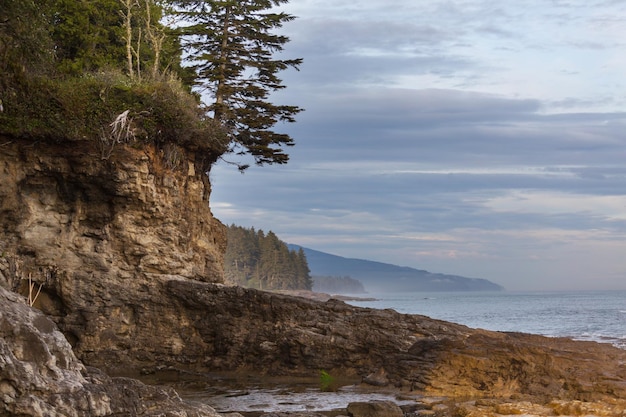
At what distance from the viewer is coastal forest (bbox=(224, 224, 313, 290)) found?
113312 mm

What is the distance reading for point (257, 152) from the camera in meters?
28.7

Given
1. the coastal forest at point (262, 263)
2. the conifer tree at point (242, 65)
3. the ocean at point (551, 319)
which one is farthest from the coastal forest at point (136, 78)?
the coastal forest at point (262, 263)

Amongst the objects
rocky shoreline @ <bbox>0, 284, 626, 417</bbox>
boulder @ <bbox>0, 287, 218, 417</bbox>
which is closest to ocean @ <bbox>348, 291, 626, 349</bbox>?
rocky shoreline @ <bbox>0, 284, 626, 417</bbox>

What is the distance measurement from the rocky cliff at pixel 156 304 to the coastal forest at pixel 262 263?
87126 mm

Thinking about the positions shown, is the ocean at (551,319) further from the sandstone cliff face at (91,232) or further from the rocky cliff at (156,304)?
the sandstone cliff face at (91,232)

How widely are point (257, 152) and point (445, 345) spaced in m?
11.7

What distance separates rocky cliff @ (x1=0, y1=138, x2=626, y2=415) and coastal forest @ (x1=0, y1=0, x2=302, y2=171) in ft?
2.43

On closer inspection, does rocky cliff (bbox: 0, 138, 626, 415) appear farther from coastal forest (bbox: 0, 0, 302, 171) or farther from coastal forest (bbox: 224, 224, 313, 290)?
coastal forest (bbox: 224, 224, 313, 290)

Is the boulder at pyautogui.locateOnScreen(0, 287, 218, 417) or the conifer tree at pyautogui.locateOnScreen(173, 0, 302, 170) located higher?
the conifer tree at pyautogui.locateOnScreen(173, 0, 302, 170)

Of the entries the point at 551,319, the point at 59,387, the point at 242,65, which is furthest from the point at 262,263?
the point at 59,387

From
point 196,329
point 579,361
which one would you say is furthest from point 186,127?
point 579,361

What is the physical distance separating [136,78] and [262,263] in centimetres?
9177

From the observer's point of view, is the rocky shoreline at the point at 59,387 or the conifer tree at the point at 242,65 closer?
the rocky shoreline at the point at 59,387

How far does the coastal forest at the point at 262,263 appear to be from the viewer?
11331 centimetres
